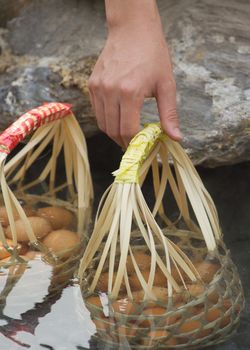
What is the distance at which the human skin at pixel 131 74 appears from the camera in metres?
1.08

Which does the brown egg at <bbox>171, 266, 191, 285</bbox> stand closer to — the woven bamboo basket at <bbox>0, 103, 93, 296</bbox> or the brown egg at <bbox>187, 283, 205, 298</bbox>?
the brown egg at <bbox>187, 283, 205, 298</bbox>

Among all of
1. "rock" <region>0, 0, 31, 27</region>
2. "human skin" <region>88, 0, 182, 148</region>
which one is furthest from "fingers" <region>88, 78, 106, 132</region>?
"rock" <region>0, 0, 31, 27</region>

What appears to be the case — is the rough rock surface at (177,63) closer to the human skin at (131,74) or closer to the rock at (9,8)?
the rock at (9,8)

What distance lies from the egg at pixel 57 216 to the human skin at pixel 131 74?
0.26m

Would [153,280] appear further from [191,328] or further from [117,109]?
[117,109]

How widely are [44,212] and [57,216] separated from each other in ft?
0.10

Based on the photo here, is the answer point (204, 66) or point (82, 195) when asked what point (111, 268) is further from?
point (204, 66)

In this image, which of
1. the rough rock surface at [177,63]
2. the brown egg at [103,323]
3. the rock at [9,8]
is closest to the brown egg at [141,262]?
the brown egg at [103,323]

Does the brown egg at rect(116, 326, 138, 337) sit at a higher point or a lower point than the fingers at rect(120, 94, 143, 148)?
lower

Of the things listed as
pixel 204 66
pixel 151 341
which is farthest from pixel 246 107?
pixel 151 341

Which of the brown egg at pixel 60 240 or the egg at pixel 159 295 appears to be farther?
the brown egg at pixel 60 240

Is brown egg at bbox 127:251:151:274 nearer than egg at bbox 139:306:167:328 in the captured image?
No

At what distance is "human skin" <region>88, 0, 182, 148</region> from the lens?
1.08 meters

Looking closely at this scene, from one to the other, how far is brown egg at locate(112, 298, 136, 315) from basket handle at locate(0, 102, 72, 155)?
309mm
